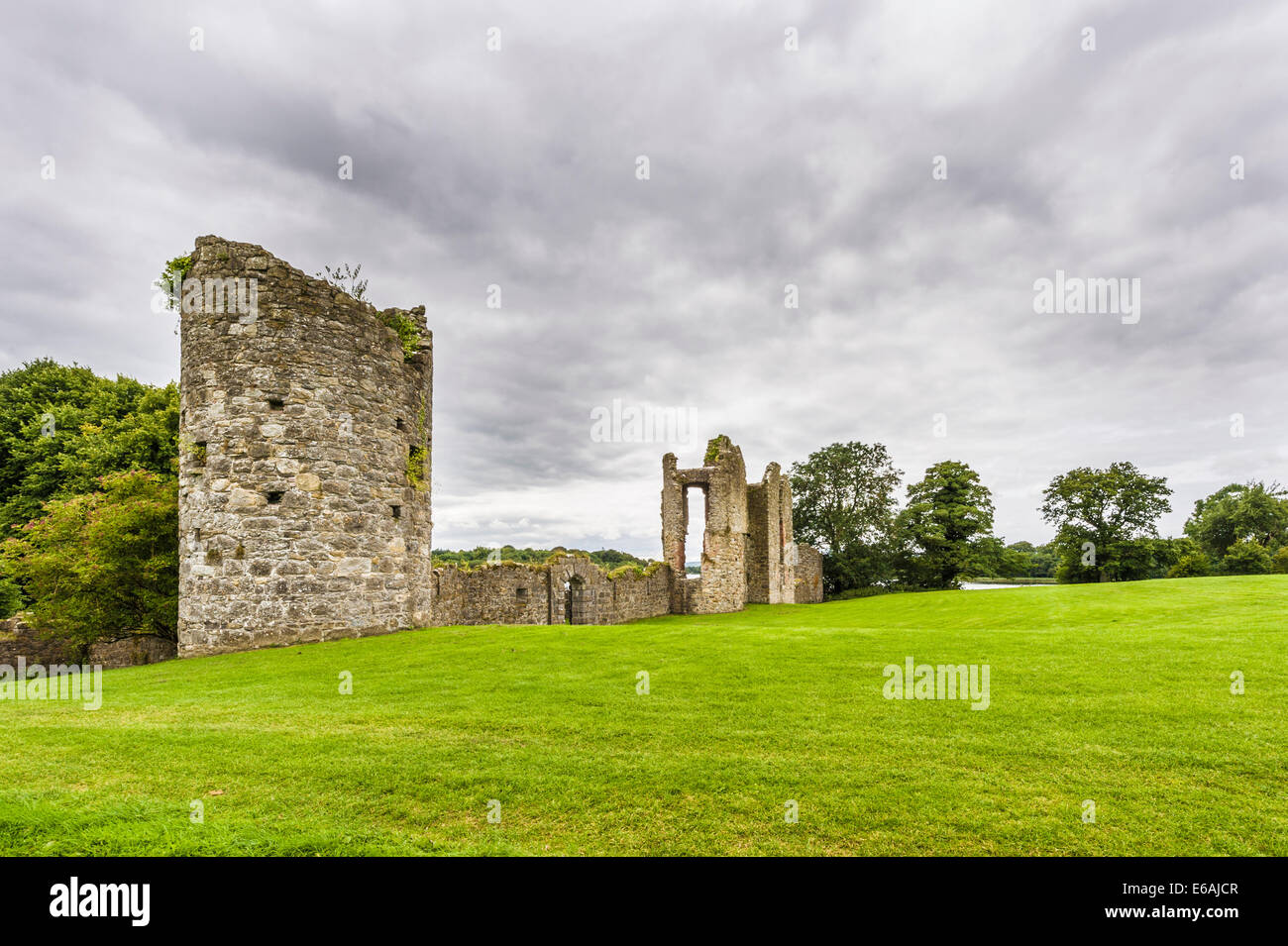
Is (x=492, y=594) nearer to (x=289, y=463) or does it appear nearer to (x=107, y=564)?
(x=289, y=463)

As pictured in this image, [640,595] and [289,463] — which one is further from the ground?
[289,463]

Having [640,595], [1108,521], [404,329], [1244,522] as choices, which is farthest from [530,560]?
[1244,522]

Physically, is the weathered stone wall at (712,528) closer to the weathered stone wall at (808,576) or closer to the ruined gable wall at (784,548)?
the ruined gable wall at (784,548)

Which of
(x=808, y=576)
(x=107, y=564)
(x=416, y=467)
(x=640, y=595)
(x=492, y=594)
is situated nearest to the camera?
(x=107, y=564)

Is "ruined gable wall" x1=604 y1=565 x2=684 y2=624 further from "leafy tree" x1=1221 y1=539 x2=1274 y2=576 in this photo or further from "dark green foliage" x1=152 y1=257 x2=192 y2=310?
"leafy tree" x1=1221 y1=539 x2=1274 y2=576

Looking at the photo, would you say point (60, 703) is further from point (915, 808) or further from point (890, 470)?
point (890, 470)

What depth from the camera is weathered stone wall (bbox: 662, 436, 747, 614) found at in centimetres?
3259

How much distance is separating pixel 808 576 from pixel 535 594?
28.7 m

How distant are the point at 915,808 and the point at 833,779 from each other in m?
0.73

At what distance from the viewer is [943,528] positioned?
44.7m

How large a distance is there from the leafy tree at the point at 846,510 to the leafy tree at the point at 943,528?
5.93 ft

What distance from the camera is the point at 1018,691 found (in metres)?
7.76
